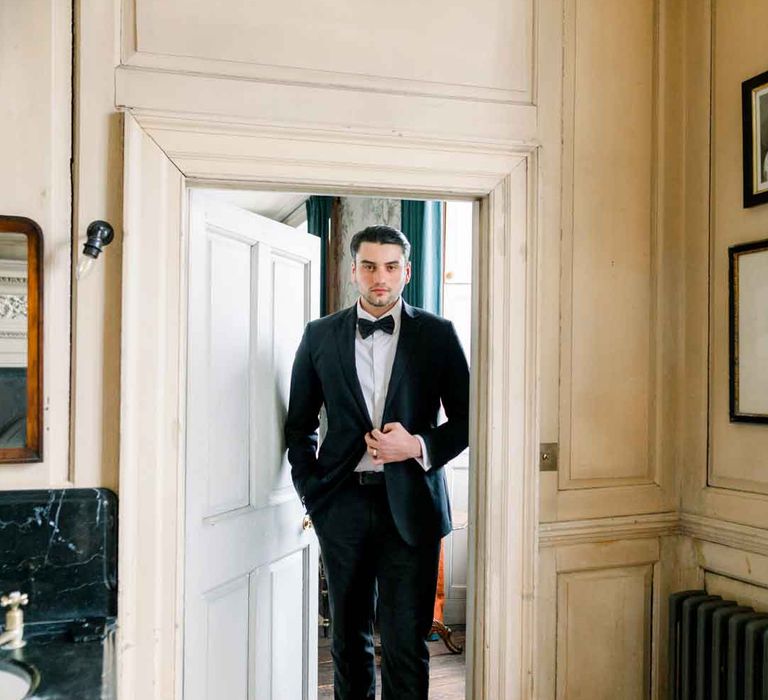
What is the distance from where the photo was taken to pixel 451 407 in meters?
2.69

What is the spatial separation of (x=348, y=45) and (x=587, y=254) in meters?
0.90

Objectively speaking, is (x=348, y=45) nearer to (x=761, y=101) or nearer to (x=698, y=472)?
(x=761, y=101)

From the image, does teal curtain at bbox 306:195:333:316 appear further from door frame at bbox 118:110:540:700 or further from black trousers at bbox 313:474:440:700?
door frame at bbox 118:110:540:700

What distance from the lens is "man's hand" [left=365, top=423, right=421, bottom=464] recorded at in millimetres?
2506

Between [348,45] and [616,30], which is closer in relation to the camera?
[348,45]

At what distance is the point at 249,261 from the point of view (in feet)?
Answer: 7.93

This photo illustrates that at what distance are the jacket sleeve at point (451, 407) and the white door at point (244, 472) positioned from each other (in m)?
0.57

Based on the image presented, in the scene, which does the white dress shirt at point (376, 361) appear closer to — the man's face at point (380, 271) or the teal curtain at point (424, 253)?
the man's face at point (380, 271)

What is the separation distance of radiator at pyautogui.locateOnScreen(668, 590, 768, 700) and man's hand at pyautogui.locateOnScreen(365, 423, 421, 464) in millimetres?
937

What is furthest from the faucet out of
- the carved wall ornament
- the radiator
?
the radiator

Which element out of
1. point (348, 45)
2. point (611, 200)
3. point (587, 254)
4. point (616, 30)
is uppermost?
point (616, 30)

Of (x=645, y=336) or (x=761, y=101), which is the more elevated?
(x=761, y=101)

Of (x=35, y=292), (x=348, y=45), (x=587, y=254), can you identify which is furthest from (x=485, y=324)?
(x=35, y=292)

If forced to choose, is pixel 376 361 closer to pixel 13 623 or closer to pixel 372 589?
pixel 372 589
